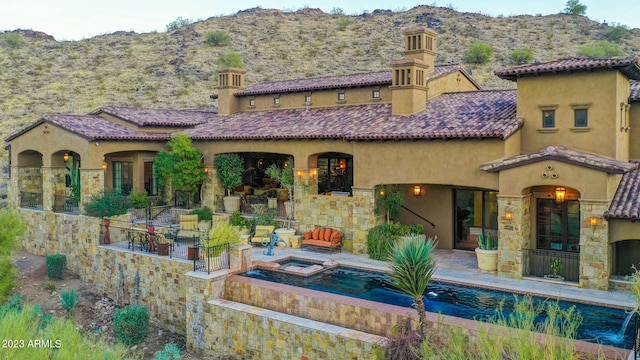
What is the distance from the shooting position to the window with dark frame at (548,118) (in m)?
19.0

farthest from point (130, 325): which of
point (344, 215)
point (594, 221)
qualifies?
point (594, 221)

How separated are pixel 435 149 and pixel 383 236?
160 inches

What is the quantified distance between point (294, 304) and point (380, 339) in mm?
3306

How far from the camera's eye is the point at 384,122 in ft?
74.0

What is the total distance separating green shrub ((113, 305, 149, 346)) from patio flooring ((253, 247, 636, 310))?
4.73 metres

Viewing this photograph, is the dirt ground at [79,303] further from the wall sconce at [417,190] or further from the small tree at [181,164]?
the wall sconce at [417,190]

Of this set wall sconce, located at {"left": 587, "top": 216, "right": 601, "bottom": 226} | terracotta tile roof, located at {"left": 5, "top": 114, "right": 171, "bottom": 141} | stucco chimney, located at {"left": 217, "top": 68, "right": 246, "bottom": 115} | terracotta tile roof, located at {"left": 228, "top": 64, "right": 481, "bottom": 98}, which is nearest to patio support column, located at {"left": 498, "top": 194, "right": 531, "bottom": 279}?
wall sconce, located at {"left": 587, "top": 216, "right": 601, "bottom": 226}

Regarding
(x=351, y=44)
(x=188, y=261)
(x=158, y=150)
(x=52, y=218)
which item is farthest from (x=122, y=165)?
(x=351, y=44)

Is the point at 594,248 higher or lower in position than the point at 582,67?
lower

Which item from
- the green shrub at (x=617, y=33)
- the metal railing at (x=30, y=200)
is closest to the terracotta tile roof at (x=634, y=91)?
the metal railing at (x=30, y=200)

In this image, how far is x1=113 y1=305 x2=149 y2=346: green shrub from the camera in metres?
17.8

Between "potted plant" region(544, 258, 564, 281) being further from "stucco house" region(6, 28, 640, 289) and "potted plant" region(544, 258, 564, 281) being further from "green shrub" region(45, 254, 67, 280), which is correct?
"green shrub" region(45, 254, 67, 280)

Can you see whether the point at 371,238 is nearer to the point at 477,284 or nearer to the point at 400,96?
the point at 477,284

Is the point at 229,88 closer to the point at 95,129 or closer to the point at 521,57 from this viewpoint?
the point at 95,129
